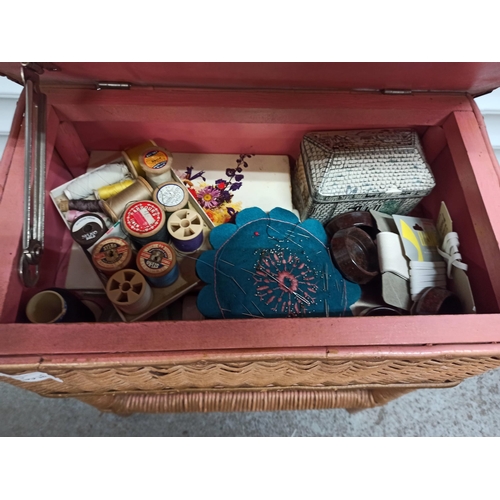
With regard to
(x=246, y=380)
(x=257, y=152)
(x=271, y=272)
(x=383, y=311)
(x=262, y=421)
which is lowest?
(x=262, y=421)

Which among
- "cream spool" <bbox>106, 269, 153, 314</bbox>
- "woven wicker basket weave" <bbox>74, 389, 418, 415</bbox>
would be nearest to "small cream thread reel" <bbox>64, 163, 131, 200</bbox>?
"cream spool" <bbox>106, 269, 153, 314</bbox>

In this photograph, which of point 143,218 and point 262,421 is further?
point 262,421

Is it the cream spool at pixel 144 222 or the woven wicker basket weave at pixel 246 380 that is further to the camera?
the cream spool at pixel 144 222

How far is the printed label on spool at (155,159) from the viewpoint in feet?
2.54

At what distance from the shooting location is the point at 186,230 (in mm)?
749

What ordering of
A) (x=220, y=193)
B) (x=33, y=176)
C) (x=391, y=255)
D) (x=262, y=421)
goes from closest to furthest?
1. (x=33, y=176)
2. (x=391, y=255)
3. (x=220, y=193)
4. (x=262, y=421)

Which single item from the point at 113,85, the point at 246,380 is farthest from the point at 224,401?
the point at 113,85

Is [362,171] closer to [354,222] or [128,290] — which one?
[354,222]

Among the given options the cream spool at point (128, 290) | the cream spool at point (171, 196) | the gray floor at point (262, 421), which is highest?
the cream spool at point (171, 196)

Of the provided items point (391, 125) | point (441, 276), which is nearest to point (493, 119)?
point (391, 125)

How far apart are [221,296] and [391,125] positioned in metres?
0.52

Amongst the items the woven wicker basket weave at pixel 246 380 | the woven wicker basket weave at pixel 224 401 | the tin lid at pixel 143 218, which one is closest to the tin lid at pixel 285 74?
the tin lid at pixel 143 218

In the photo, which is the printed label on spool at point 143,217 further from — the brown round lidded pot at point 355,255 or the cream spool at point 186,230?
the brown round lidded pot at point 355,255

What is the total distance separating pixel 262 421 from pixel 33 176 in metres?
0.87
